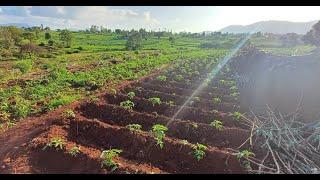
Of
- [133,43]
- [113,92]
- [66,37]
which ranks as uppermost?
[66,37]

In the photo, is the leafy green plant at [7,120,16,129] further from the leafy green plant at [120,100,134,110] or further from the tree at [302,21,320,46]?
the tree at [302,21,320,46]

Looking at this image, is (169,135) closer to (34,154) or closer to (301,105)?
(34,154)

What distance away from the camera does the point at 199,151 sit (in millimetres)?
7688

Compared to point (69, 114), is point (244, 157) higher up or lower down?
lower down

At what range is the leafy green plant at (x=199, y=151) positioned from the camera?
25.0 ft

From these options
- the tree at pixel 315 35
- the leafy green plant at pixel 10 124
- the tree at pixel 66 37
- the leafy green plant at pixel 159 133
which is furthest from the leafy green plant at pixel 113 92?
the tree at pixel 66 37

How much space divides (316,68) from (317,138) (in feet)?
19.0

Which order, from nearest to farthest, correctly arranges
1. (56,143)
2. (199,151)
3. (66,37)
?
1. (199,151)
2. (56,143)
3. (66,37)

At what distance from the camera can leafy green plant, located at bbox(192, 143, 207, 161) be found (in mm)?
7629

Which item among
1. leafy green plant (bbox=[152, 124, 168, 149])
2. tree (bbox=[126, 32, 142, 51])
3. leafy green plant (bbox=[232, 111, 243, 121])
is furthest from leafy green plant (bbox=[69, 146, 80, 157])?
tree (bbox=[126, 32, 142, 51])

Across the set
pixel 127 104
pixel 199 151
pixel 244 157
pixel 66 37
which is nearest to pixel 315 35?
pixel 127 104

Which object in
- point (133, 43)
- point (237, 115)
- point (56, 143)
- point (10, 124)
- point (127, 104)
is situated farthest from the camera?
point (133, 43)

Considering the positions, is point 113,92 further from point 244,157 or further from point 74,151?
point 244,157

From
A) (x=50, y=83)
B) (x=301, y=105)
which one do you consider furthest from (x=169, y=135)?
(x=50, y=83)
